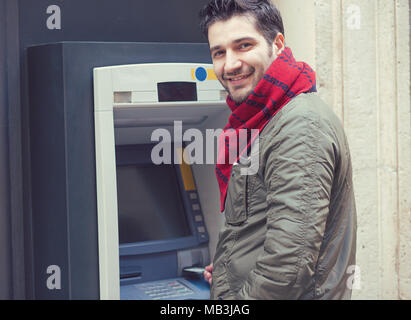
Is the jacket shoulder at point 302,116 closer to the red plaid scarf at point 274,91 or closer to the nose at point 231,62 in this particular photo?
the red plaid scarf at point 274,91

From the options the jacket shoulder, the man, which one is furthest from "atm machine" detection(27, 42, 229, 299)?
the jacket shoulder

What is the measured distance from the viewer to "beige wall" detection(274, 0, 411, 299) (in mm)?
2512

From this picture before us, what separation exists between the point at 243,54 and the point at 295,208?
0.51 m

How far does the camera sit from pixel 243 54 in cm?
148

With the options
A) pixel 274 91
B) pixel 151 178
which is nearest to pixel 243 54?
pixel 274 91

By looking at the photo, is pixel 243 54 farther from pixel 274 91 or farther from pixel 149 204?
pixel 149 204

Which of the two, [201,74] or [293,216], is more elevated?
[201,74]

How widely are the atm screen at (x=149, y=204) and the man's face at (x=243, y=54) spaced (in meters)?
0.96

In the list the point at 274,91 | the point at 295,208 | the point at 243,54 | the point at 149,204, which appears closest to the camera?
the point at 295,208

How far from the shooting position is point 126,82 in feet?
6.45

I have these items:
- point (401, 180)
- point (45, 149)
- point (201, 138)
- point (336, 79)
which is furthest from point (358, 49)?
point (45, 149)

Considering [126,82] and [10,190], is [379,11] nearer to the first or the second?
[126,82]

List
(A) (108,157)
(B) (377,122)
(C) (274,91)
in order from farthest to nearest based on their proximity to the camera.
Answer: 1. (B) (377,122)
2. (A) (108,157)
3. (C) (274,91)
